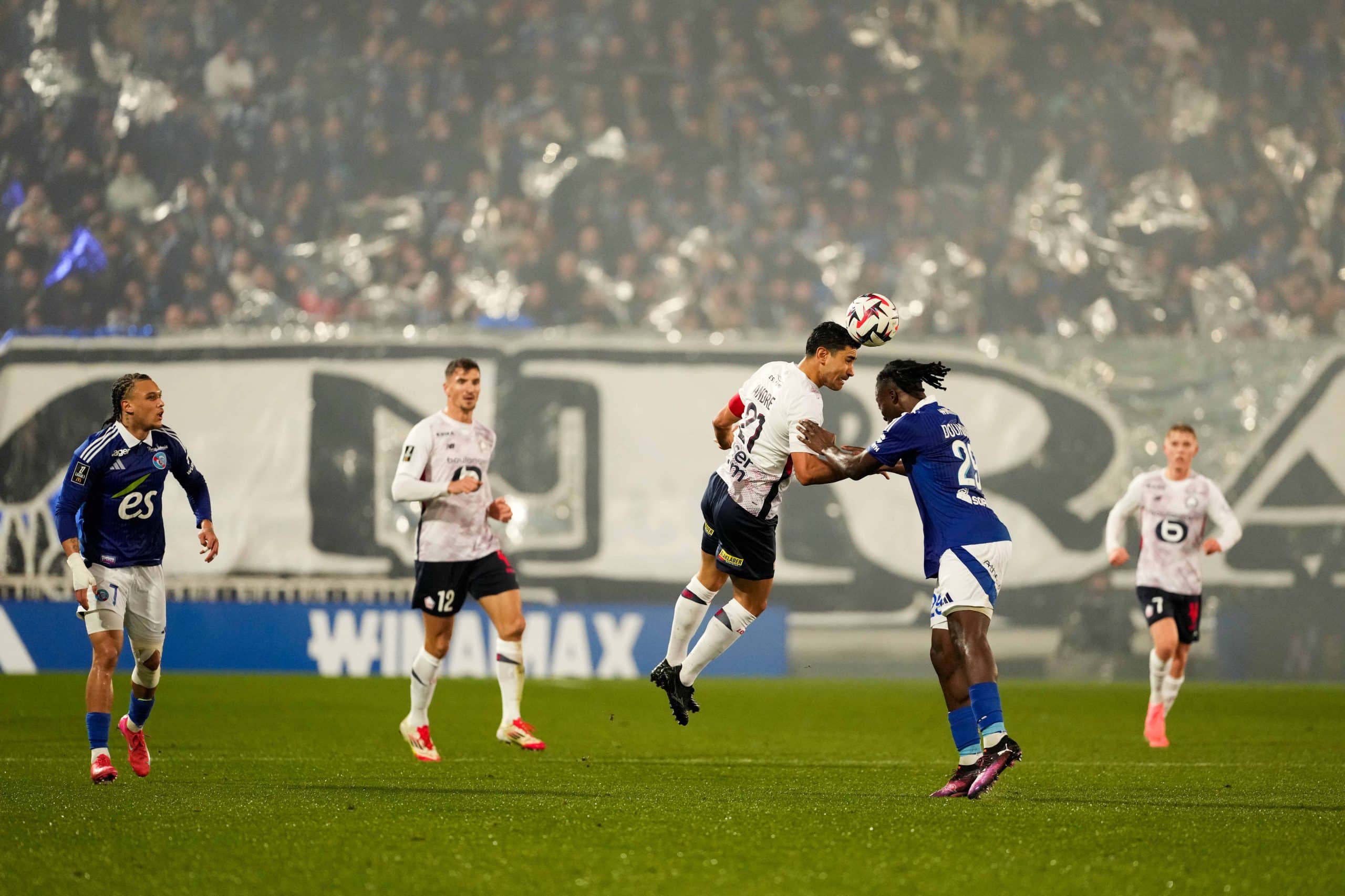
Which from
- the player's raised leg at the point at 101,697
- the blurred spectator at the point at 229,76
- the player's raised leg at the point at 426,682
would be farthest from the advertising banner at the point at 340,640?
the player's raised leg at the point at 101,697

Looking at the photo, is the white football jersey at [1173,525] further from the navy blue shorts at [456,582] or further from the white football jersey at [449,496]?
the white football jersey at [449,496]

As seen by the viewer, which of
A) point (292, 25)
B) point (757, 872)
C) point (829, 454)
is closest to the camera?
point (757, 872)

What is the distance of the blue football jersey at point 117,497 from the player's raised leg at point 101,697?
36cm

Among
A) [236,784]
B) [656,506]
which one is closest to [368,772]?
[236,784]

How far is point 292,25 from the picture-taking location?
17328 millimetres

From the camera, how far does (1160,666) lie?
9609 mm

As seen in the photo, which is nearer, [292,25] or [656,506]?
[656,506]

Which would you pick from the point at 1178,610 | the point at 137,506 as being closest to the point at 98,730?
the point at 137,506

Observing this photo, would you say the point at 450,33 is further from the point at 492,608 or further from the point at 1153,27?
the point at 492,608

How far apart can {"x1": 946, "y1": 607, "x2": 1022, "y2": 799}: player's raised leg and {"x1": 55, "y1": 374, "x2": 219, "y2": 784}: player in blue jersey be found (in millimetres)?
3664

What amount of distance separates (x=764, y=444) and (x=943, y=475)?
113 cm

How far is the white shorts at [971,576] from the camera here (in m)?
6.04

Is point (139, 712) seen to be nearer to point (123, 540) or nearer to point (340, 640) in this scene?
point (123, 540)

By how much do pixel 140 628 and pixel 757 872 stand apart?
4.10 meters
